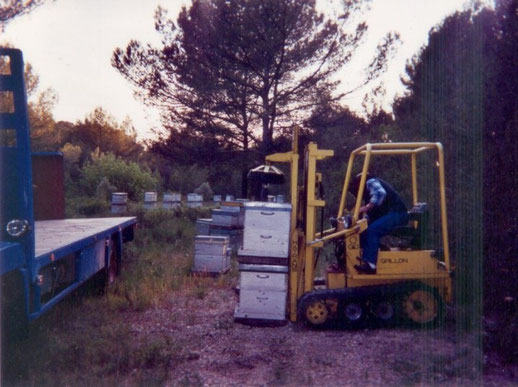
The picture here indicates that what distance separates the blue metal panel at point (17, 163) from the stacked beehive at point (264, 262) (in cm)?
275

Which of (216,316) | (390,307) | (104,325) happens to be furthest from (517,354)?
(104,325)

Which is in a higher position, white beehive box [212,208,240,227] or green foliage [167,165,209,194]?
green foliage [167,165,209,194]

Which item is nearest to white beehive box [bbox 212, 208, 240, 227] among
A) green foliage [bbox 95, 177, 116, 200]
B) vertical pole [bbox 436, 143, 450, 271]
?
vertical pole [bbox 436, 143, 450, 271]

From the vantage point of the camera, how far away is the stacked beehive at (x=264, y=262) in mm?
6918

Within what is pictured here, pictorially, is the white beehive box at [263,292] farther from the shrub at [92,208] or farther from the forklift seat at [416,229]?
the shrub at [92,208]

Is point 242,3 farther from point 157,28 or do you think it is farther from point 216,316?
point 216,316

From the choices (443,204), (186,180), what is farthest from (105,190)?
(443,204)

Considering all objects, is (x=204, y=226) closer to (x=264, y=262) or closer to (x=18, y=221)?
(x=264, y=262)

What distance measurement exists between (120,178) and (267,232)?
24.9 m

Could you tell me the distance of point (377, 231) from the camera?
266 inches

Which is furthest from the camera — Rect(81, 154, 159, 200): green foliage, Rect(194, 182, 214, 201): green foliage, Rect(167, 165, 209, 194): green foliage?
Rect(167, 165, 209, 194): green foliage

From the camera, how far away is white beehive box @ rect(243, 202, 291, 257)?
6.91 meters

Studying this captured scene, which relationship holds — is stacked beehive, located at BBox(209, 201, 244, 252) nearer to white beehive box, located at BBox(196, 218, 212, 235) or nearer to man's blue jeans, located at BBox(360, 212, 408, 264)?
white beehive box, located at BBox(196, 218, 212, 235)

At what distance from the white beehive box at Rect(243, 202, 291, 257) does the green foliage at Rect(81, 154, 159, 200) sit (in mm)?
23612
